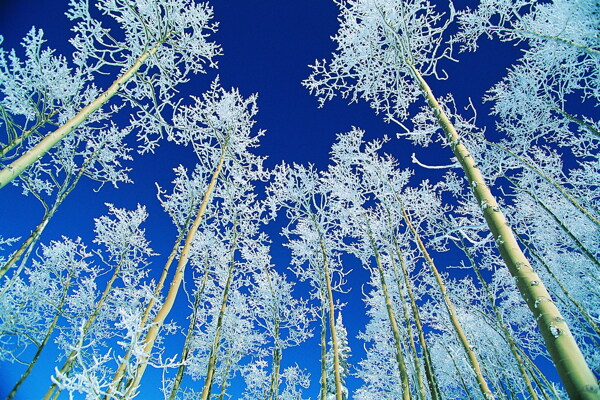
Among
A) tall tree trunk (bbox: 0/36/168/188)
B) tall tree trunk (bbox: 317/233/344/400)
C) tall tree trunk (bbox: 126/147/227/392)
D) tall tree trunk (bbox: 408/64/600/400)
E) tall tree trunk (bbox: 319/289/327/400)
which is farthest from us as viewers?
tall tree trunk (bbox: 319/289/327/400)

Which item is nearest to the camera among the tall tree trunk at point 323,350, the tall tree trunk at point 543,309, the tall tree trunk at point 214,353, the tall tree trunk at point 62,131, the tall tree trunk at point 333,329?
the tall tree trunk at point 543,309

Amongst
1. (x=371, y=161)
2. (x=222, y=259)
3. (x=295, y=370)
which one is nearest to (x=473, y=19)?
(x=371, y=161)

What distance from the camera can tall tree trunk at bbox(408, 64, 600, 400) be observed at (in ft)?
6.38

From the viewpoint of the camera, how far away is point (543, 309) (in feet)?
7.70

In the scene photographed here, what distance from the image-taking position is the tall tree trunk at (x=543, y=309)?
1.94m

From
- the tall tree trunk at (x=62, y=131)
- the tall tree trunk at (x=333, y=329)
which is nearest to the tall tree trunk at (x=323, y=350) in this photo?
the tall tree trunk at (x=333, y=329)

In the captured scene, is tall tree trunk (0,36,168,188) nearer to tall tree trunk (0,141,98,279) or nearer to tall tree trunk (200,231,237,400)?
tall tree trunk (0,141,98,279)

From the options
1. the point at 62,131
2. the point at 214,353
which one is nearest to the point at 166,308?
the point at 214,353

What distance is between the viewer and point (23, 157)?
4281mm

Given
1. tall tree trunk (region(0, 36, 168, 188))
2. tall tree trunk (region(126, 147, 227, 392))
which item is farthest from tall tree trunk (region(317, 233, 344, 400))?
tall tree trunk (region(0, 36, 168, 188))

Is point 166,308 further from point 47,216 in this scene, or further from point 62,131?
point 47,216

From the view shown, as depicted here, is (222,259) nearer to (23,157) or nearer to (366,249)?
(366,249)

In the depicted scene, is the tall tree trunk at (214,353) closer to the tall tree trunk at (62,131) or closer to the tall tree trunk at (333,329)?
the tall tree trunk at (333,329)

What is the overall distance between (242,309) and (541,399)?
12.2m
